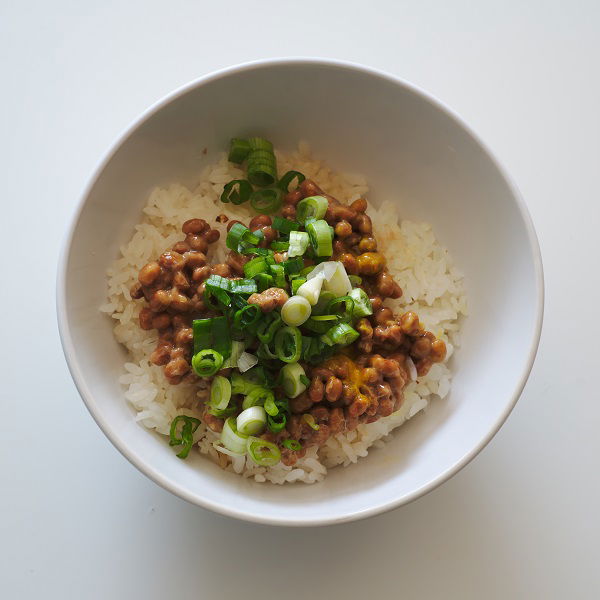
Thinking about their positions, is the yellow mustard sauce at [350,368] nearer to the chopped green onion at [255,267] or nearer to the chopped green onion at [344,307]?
the chopped green onion at [344,307]

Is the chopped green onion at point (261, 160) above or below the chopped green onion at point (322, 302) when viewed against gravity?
above

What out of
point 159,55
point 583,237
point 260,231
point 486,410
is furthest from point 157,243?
point 583,237

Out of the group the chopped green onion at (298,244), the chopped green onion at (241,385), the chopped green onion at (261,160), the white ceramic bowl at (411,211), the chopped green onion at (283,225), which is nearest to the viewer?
the white ceramic bowl at (411,211)

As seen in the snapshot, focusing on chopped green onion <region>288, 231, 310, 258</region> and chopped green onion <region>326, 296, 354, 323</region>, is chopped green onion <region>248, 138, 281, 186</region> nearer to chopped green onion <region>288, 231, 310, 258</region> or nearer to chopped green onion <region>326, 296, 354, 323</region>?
chopped green onion <region>288, 231, 310, 258</region>

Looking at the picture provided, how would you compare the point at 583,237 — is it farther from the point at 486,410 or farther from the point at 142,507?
the point at 142,507

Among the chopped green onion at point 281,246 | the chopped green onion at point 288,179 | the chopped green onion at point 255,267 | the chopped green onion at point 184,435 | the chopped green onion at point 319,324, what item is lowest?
the chopped green onion at point 184,435

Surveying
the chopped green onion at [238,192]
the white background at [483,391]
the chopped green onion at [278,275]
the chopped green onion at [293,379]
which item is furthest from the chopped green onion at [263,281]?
the white background at [483,391]
